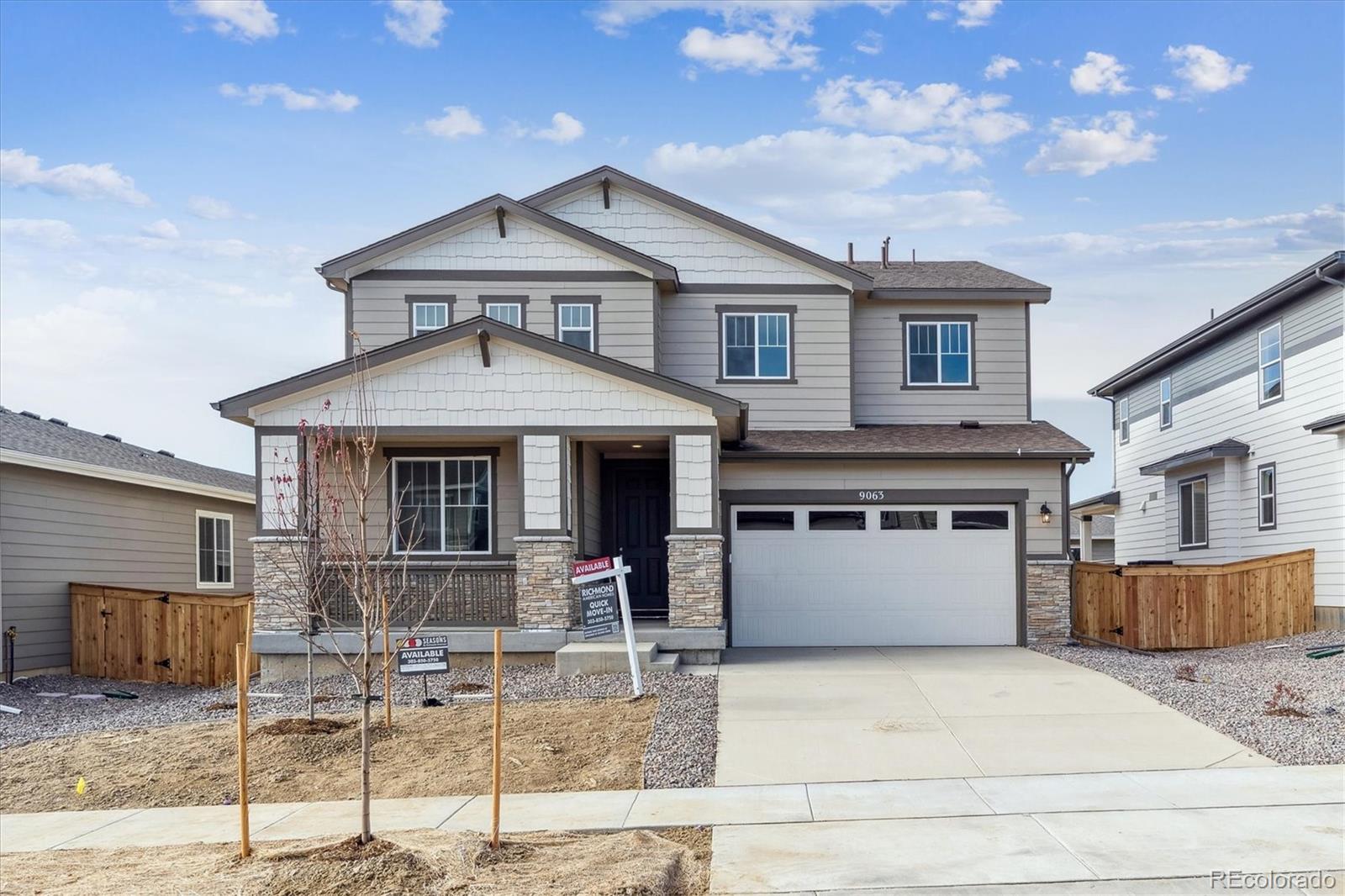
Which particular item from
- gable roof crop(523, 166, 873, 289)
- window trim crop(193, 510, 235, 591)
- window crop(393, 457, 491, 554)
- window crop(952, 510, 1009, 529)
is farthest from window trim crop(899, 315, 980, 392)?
window trim crop(193, 510, 235, 591)

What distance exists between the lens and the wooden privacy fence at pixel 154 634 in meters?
17.0

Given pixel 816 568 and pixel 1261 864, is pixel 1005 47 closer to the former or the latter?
pixel 816 568

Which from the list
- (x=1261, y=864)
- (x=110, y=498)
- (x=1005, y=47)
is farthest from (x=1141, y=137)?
(x=110, y=498)

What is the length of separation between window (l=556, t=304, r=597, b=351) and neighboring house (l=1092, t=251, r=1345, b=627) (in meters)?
11.5

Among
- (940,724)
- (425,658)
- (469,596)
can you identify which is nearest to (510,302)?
(469,596)

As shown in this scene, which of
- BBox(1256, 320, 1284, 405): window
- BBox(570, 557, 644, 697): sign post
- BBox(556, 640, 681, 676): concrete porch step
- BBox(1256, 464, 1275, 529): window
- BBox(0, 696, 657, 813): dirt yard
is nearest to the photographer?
BBox(0, 696, 657, 813): dirt yard

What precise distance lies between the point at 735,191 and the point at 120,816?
16.7 metres

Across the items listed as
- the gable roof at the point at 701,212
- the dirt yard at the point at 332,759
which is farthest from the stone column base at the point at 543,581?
the gable roof at the point at 701,212

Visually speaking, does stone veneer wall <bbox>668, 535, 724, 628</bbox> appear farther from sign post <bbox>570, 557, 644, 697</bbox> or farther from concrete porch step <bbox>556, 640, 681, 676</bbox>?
sign post <bbox>570, 557, 644, 697</bbox>

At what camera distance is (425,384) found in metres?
15.3

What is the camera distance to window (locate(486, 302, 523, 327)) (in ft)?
60.4

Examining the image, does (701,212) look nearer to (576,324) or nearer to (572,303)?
(572,303)

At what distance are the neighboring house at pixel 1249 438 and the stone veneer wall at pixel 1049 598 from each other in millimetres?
4526

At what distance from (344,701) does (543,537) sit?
3.23 m
